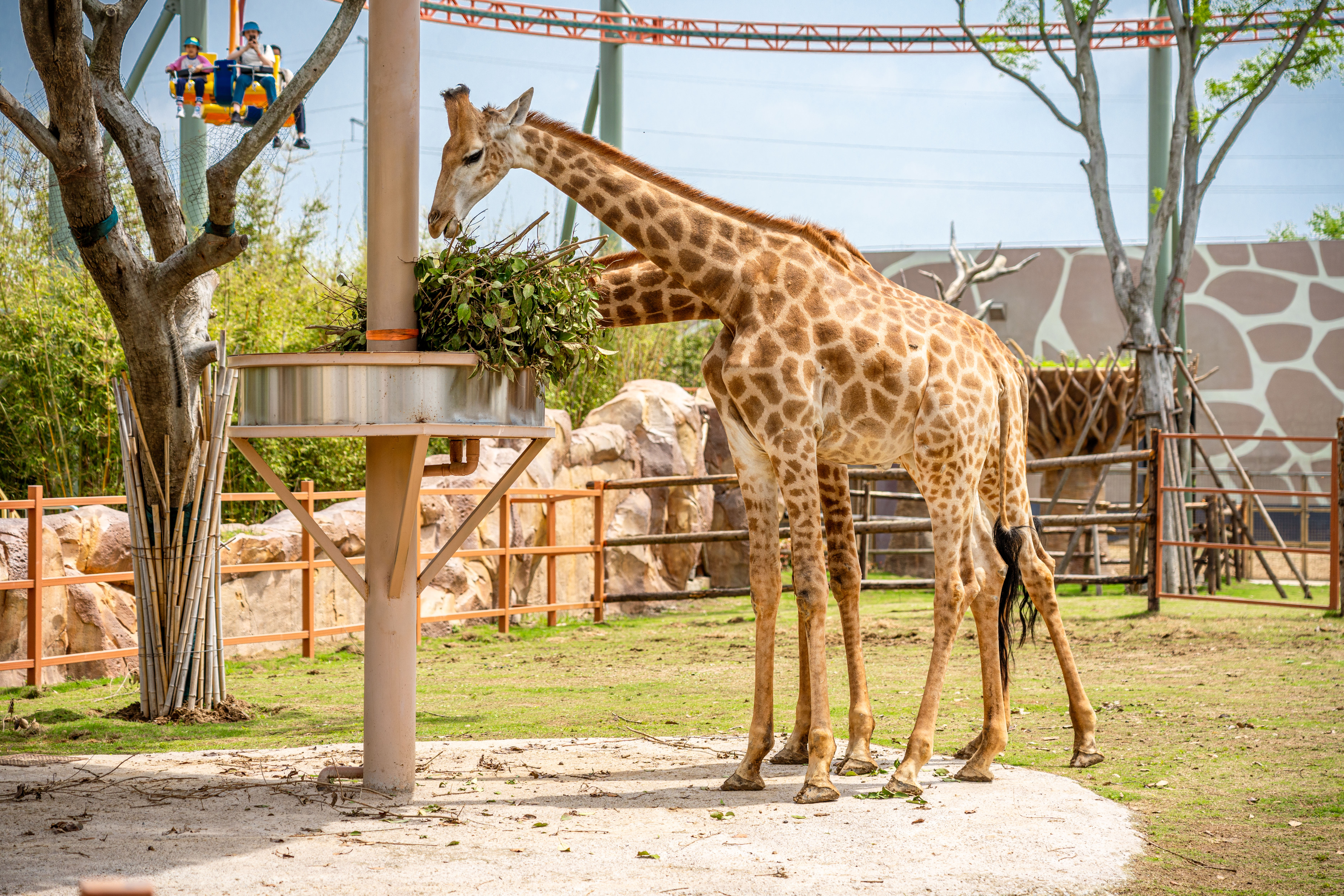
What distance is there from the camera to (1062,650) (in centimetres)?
479

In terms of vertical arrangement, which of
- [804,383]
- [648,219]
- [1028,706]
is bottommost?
[1028,706]

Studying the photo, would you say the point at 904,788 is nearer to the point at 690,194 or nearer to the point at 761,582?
the point at 761,582

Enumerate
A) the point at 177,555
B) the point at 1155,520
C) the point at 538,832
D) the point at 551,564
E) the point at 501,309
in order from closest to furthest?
the point at 538,832, the point at 501,309, the point at 177,555, the point at 551,564, the point at 1155,520

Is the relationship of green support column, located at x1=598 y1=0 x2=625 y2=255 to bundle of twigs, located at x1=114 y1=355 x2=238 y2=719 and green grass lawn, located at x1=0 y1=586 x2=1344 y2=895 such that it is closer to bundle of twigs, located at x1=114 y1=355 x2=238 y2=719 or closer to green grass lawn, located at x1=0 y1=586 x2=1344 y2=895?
green grass lawn, located at x1=0 y1=586 x2=1344 y2=895

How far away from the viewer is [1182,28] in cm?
1223

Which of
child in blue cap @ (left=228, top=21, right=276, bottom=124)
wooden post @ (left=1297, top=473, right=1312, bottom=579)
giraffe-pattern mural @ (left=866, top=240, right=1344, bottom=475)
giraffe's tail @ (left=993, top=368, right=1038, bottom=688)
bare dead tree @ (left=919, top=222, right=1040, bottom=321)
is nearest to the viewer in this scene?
giraffe's tail @ (left=993, top=368, right=1038, bottom=688)

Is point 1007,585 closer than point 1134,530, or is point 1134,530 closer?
point 1007,585

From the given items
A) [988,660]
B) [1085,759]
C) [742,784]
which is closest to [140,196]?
[742,784]

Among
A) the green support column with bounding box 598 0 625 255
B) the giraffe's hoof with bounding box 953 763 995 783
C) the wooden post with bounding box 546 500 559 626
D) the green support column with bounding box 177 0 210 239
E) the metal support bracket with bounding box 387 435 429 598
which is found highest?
the green support column with bounding box 598 0 625 255

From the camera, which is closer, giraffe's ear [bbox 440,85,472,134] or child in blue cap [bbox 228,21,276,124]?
giraffe's ear [bbox 440,85,472,134]

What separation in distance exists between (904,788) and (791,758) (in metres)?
0.71

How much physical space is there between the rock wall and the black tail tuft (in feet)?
8.79

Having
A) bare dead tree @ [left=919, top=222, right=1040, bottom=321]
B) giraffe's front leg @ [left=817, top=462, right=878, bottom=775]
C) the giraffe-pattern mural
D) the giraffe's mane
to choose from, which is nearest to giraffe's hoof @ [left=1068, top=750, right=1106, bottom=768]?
giraffe's front leg @ [left=817, top=462, right=878, bottom=775]

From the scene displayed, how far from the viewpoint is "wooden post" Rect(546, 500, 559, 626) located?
1003 centimetres
